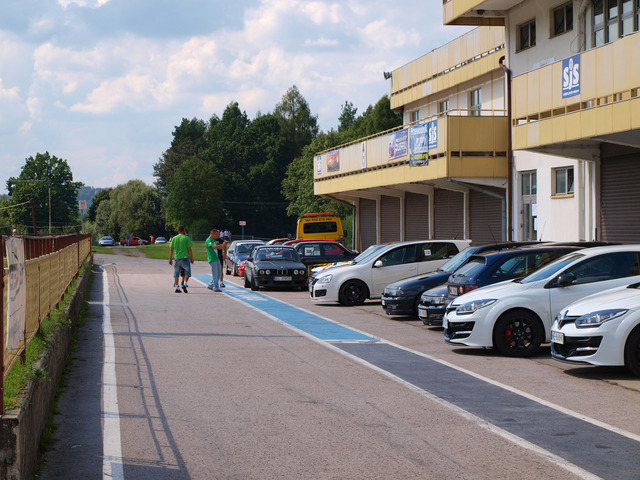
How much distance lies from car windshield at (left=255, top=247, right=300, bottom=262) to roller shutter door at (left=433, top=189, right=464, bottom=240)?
8.53m

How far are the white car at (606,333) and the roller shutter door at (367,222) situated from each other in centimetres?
3788

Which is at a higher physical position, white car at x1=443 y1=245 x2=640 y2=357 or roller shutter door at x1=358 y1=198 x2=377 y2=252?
roller shutter door at x1=358 y1=198 x2=377 y2=252

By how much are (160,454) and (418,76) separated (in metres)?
36.3

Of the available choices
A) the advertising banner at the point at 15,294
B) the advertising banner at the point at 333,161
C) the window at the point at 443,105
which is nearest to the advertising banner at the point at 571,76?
the advertising banner at the point at 15,294

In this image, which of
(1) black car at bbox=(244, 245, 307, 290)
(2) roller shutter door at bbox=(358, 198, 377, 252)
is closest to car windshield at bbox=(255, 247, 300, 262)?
(1) black car at bbox=(244, 245, 307, 290)

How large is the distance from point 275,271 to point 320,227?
54.9 feet

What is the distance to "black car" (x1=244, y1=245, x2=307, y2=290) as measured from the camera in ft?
85.5

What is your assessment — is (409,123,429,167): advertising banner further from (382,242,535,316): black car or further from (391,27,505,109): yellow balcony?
(382,242,535,316): black car

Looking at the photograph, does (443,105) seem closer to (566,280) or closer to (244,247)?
(244,247)

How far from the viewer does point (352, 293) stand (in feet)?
67.4

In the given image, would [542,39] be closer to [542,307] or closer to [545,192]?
[545,192]

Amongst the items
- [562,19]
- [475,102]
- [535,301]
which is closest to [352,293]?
[535,301]

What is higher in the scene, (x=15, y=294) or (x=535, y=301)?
(x=15, y=294)

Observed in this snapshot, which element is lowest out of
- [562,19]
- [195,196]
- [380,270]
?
[380,270]
